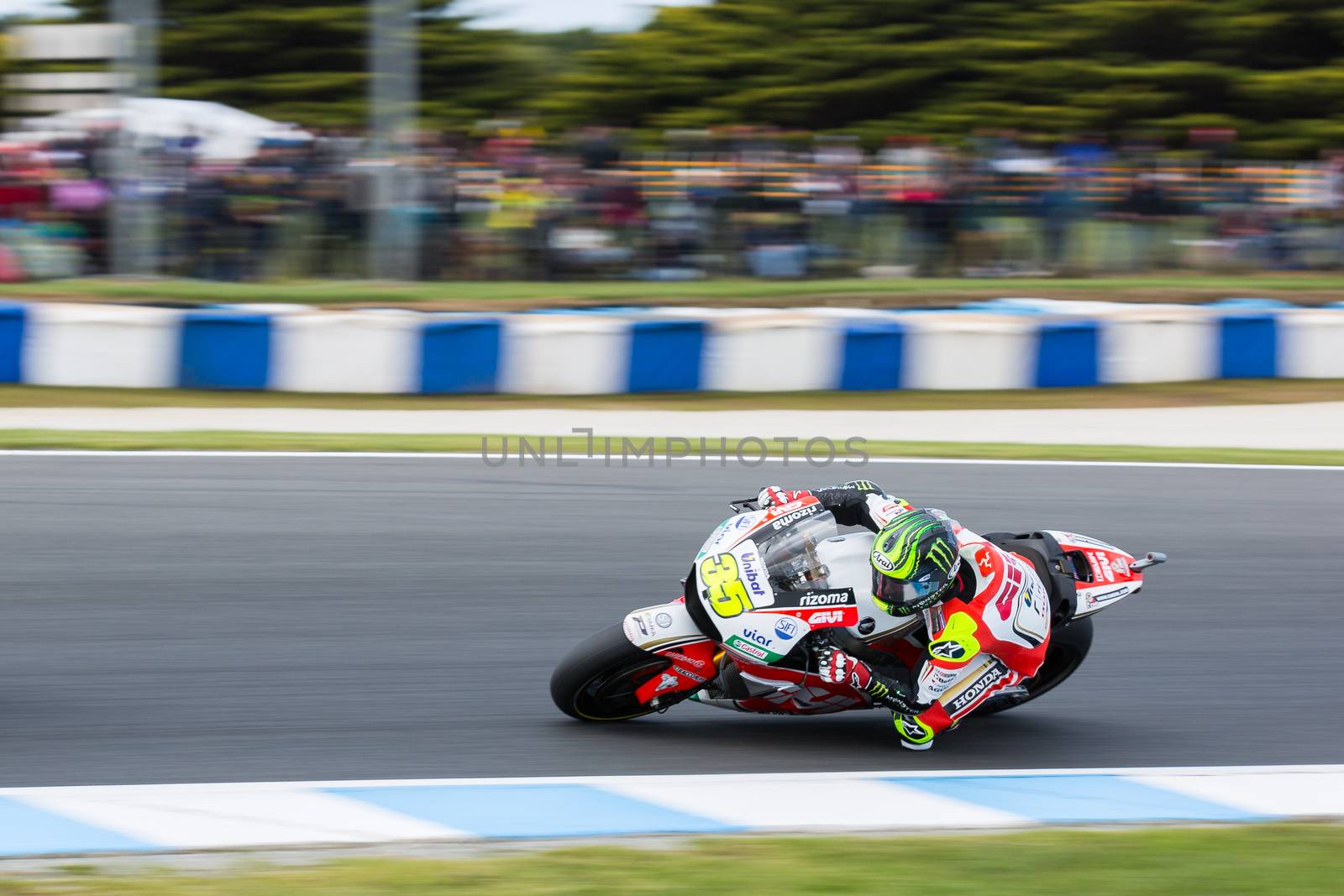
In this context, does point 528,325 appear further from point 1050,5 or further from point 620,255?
point 1050,5

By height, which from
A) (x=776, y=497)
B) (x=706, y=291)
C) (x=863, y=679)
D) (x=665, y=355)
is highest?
(x=706, y=291)

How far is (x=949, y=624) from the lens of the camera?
15.7 ft

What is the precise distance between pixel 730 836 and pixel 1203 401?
373 inches

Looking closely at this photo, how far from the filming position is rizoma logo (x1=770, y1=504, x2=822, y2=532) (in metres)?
4.80

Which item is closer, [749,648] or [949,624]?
[749,648]

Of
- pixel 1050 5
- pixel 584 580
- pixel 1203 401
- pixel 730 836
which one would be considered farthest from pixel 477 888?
pixel 1050 5

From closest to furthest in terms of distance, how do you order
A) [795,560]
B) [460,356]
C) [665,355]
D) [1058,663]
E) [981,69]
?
[795,560], [1058,663], [460,356], [665,355], [981,69]

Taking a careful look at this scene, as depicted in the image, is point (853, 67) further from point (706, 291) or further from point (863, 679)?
point (863, 679)

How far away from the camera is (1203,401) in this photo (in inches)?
496

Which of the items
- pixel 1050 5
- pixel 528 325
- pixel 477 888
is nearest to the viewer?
pixel 477 888

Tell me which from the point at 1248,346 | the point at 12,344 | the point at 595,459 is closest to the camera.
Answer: the point at 595,459

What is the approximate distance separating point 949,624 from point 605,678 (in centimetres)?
117

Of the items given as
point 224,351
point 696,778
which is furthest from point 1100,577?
point 224,351

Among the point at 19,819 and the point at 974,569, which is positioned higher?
the point at 974,569
